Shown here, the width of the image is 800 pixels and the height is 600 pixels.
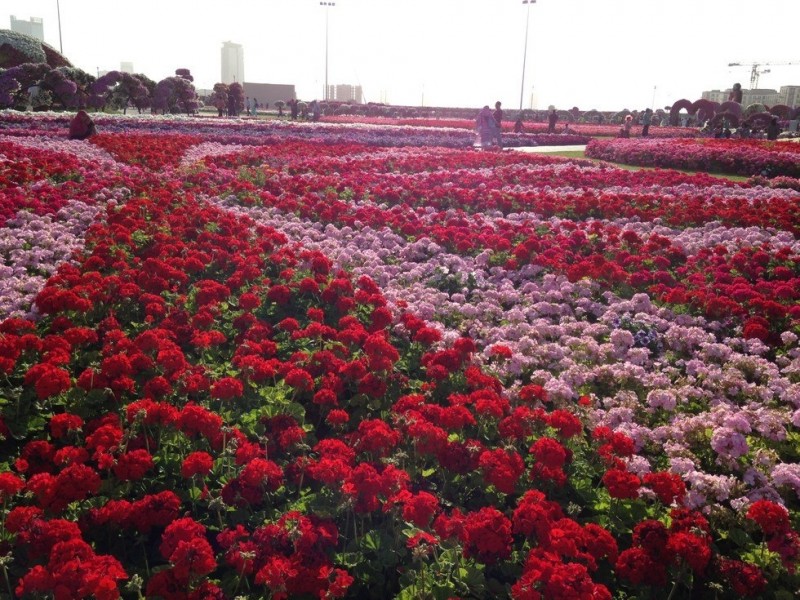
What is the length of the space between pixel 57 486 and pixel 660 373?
4695 millimetres

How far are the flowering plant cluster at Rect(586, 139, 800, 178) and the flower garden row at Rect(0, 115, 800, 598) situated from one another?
1105 cm

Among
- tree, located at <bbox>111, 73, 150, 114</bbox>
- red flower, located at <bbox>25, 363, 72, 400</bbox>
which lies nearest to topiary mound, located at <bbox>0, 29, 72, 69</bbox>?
tree, located at <bbox>111, 73, 150, 114</bbox>

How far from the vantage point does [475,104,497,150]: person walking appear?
24.6 m

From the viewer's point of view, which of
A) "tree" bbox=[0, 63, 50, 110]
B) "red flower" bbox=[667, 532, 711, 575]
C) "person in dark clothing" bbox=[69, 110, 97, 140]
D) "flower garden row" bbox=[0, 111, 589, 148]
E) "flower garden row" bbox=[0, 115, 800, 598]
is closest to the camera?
"red flower" bbox=[667, 532, 711, 575]

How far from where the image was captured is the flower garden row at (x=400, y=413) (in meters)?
3.02

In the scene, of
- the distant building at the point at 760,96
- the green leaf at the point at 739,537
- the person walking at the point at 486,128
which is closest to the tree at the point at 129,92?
the person walking at the point at 486,128

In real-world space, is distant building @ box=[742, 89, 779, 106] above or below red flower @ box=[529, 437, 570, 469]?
above

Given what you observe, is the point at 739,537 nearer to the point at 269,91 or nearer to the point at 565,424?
the point at 565,424

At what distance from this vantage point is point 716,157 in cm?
1989

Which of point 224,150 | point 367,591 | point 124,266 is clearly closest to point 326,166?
point 224,150

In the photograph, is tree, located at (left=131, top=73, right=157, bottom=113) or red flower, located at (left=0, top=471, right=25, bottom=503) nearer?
red flower, located at (left=0, top=471, right=25, bottom=503)

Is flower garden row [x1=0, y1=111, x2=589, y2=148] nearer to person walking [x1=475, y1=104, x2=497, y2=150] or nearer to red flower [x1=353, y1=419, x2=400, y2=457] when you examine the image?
person walking [x1=475, y1=104, x2=497, y2=150]

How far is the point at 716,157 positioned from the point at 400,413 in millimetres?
19881

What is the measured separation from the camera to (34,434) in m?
4.18
